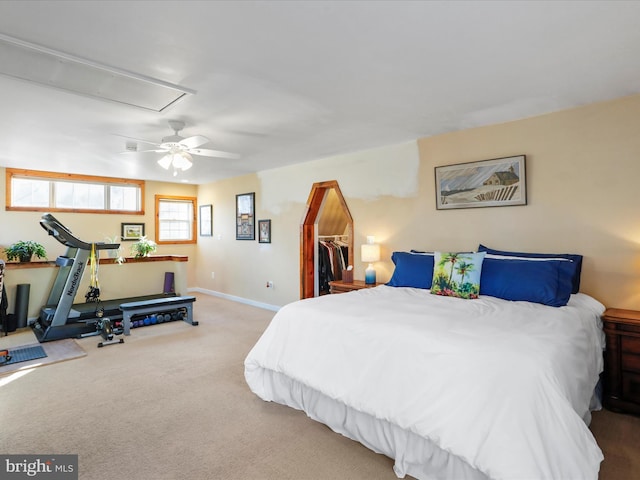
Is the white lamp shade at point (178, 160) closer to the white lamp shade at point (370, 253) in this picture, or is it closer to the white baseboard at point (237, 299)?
the white lamp shade at point (370, 253)

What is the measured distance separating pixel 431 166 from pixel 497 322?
2339 millimetres

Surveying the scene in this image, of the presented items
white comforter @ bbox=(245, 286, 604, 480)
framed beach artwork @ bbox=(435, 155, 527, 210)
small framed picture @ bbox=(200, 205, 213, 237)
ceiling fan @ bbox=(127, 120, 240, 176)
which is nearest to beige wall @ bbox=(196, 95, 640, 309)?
framed beach artwork @ bbox=(435, 155, 527, 210)

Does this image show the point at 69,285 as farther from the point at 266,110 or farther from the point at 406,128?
the point at 406,128

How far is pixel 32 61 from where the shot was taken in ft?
7.44

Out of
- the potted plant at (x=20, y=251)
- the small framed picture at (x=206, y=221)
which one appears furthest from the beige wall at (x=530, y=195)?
the potted plant at (x=20, y=251)

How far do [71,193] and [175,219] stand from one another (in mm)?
1936

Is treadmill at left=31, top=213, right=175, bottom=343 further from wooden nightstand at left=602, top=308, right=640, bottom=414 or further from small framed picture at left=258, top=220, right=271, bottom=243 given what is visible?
wooden nightstand at left=602, top=308, right=640, bottom=414

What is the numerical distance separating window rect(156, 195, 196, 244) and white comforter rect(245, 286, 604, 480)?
18.6 ft

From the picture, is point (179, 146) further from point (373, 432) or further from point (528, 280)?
point (528, 280)

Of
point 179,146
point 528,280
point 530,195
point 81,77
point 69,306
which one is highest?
point 81,77

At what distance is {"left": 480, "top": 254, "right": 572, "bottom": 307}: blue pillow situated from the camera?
274 cm

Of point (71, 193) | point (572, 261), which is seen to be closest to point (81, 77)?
point (572, 261)

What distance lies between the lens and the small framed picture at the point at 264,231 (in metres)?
6.18

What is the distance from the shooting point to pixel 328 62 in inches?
91.9
